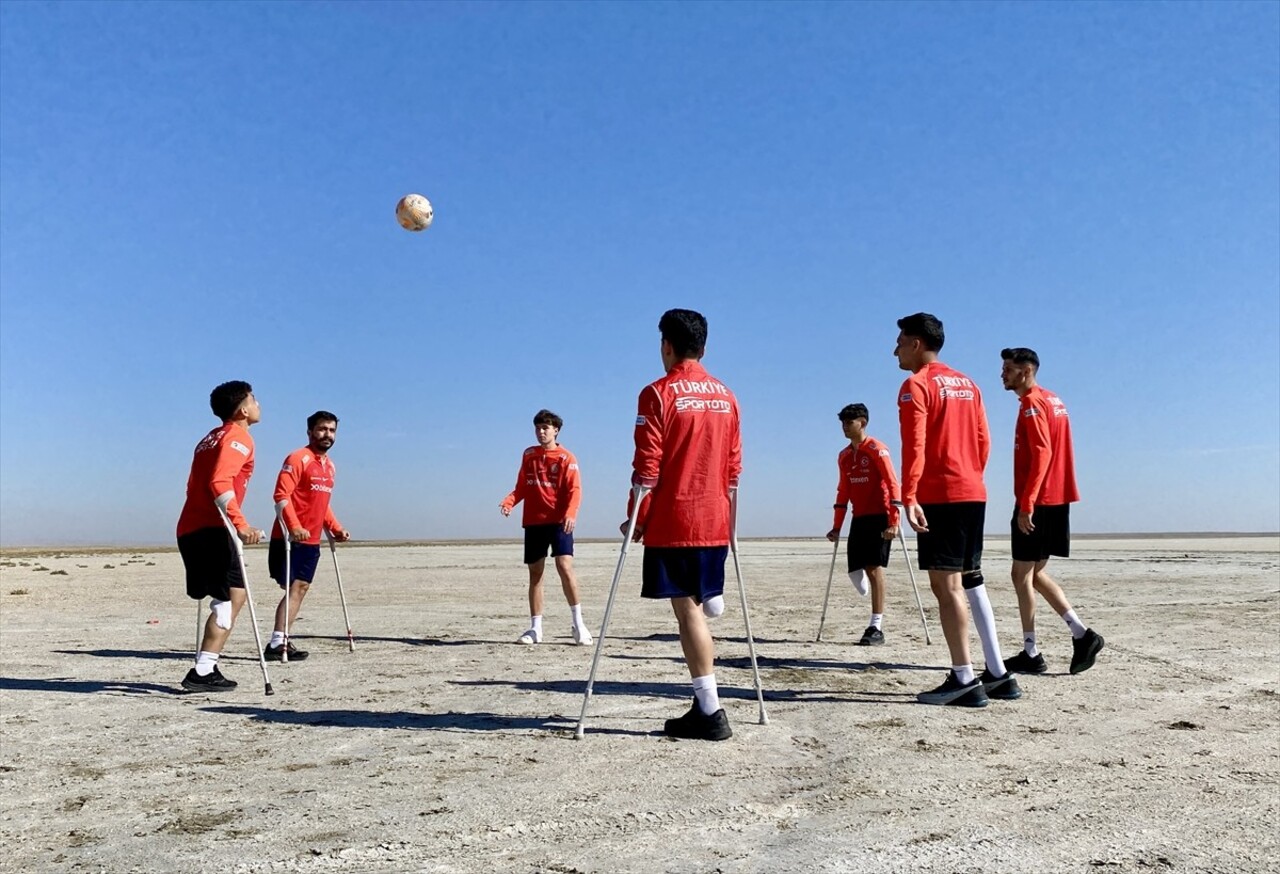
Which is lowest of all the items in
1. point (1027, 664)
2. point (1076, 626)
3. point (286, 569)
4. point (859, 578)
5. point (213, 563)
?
point (1027, 664)

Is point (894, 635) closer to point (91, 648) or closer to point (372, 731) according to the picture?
point (372, 731)

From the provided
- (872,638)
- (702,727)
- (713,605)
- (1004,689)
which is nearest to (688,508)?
(713,605)

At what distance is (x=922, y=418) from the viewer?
263 inches

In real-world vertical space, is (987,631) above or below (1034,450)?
below

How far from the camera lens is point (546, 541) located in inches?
404

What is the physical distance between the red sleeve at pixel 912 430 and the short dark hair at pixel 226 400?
16.6ft

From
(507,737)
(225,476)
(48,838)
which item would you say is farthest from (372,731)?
(225,476)

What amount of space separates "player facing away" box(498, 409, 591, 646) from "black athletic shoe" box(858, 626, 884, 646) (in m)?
2.80

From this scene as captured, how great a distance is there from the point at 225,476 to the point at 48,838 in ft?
12.5

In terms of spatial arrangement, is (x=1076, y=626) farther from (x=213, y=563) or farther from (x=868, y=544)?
(x=213, y=563)

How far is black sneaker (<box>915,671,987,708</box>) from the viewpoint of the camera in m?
6.43

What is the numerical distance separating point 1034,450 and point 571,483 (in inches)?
182

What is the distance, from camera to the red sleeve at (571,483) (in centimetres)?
1020

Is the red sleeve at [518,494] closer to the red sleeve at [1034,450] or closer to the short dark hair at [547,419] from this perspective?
the short dark hair at [547,419]
